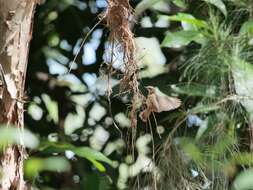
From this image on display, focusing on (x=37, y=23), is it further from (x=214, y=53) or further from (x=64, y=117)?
(x=214, y=53)

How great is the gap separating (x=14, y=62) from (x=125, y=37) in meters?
0.22

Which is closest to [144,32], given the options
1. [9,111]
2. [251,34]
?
[251,34]

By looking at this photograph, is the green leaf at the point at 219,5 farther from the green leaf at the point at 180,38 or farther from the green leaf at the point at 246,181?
the green leaf at the point at 246,181

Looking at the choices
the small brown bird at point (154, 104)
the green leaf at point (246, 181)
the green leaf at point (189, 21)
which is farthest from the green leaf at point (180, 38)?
the green leaf at point (246, 181)

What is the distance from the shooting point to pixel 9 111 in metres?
0.66

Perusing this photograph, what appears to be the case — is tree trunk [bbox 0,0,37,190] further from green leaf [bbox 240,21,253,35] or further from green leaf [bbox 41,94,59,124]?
green leaf [bbox 41,94,59,124]

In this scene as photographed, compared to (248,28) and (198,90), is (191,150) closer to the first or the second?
(198,90)

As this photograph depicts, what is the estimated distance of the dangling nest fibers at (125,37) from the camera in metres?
0.82

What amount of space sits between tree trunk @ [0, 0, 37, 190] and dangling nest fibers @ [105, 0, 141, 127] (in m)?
0.16

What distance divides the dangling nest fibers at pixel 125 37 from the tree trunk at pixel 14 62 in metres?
0.16

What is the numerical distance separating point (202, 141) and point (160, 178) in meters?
0.10

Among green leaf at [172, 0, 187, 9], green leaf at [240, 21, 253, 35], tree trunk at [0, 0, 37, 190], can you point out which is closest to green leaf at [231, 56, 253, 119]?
green leaf at [240, 21, 253, 35]

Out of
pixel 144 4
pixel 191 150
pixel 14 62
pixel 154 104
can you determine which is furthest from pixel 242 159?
pixel 14 62

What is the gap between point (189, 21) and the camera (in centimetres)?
99
